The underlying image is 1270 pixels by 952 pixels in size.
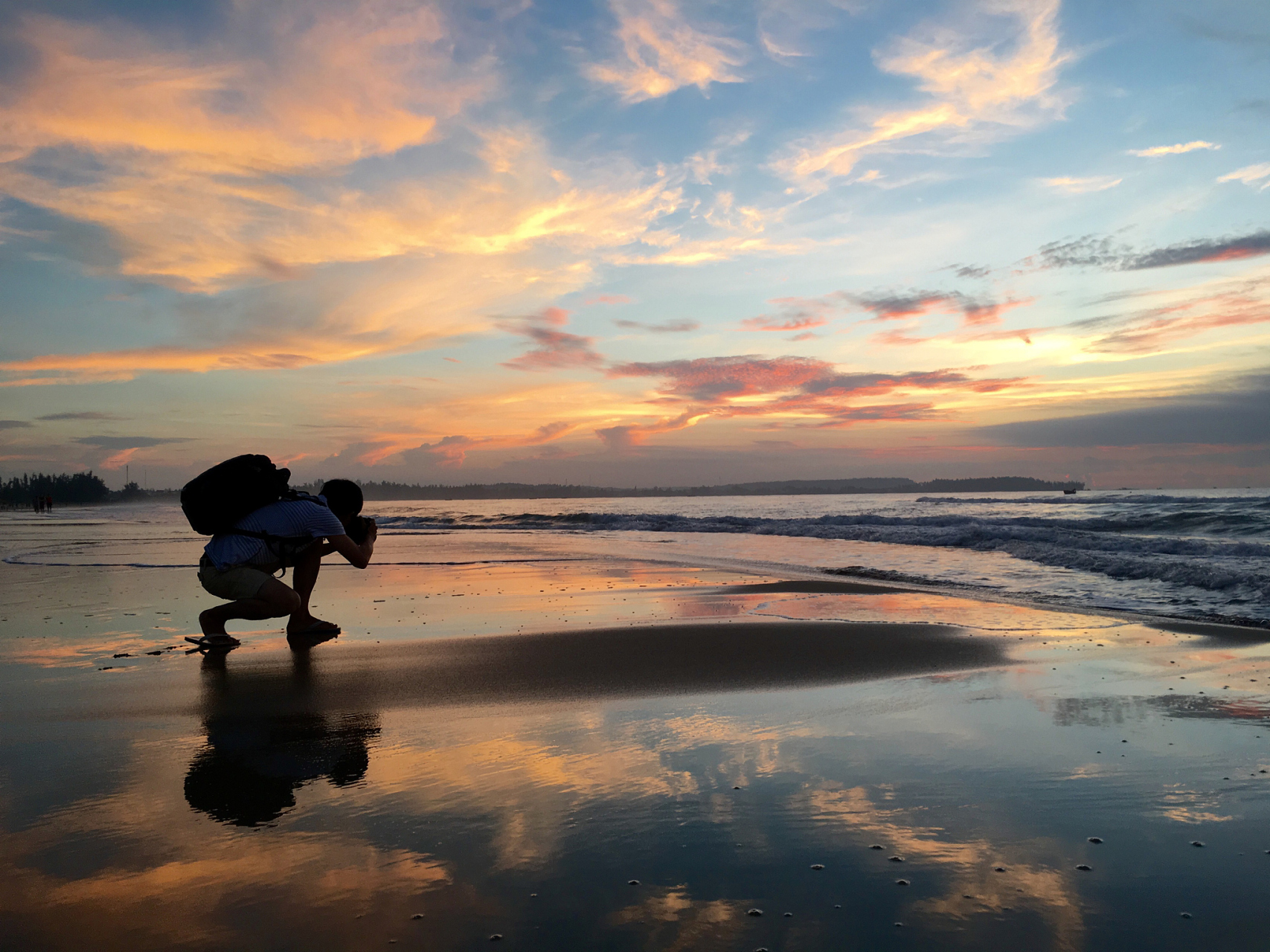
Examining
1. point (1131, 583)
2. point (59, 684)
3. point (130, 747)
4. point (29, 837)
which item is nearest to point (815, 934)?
point (29, 837)

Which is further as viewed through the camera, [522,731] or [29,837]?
[522,731]

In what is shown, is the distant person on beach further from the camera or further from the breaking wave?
the breaking wave

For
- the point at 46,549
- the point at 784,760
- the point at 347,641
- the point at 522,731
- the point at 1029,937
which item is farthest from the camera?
the point at 46,549

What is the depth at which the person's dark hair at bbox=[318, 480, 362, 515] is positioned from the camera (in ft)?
18.6

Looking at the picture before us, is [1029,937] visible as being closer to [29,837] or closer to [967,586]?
[29,837]

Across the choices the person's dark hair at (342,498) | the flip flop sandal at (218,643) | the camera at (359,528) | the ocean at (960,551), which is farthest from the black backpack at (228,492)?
the ocean at (960,551)

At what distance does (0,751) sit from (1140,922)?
4262 millimetres

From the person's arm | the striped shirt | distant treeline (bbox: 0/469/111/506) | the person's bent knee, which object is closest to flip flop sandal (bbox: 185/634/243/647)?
the person's bent knee

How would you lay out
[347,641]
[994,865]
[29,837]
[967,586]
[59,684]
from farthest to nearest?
[967,586] < [347,641] < [59,684] < [29,837] < [994,865]

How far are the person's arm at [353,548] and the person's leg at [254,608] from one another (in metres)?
0.49

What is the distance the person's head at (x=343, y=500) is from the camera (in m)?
5.66

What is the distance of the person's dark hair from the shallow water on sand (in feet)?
3.38

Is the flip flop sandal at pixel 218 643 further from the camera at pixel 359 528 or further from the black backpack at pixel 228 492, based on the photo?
the camera at pixel 359 528

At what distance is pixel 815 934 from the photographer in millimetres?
1904
